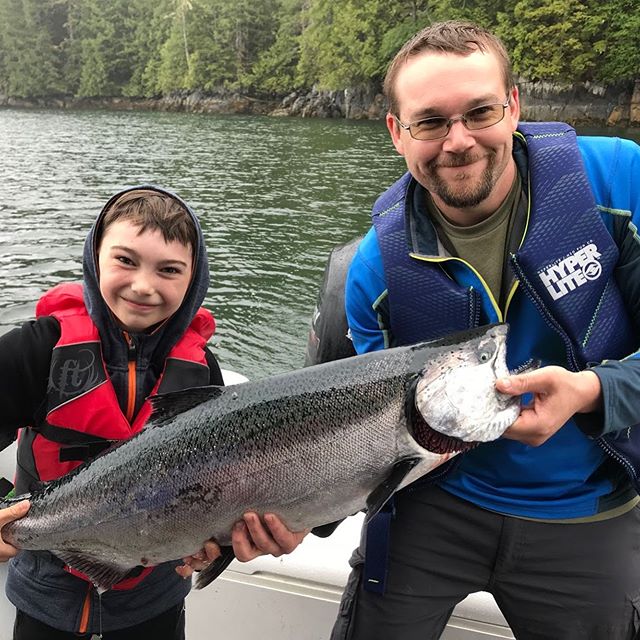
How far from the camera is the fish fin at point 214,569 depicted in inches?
93.5

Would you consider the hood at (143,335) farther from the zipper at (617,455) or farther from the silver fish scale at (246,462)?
the zipper at (617,455)

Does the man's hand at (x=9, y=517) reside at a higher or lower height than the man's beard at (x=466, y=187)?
lower

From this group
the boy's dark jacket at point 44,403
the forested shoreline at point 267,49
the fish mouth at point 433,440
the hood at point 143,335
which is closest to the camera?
the fish mouth at point 433,440

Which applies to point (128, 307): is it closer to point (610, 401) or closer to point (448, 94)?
point (448, 94)

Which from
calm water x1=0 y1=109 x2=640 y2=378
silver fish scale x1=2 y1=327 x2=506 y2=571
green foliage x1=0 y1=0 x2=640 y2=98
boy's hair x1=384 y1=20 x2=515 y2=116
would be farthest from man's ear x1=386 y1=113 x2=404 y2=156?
green foliage x1=0 y1=0 x2=640 y2=98

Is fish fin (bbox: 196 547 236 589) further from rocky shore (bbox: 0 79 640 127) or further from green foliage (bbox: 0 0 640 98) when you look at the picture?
green foliage (bbox: 0 0 640 98)

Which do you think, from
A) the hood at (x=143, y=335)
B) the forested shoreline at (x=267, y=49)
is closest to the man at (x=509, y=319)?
the hood at (x=143, y=335)

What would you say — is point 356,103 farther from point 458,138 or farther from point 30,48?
point 30,48

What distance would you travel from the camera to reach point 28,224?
18141mm

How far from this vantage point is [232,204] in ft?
68.9

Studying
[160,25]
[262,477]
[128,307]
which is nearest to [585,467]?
[262,477]

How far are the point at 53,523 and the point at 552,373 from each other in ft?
6.33

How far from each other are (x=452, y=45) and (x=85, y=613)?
9.01 feet

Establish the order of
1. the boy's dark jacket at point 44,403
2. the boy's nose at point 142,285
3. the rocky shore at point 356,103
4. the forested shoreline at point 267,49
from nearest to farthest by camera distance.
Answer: the boy's dark jacket at point 44,403
the boy's nose at point 142,285
the rocky shore at point 356,103
the forested shoreline at point 267,49
